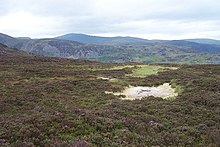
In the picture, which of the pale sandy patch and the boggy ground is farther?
the pale sandy patch

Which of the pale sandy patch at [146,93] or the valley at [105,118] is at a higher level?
the valley at [105,118]

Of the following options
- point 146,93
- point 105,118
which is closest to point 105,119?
point 105,118

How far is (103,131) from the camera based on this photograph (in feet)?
48.7

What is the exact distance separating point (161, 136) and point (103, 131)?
262 cm

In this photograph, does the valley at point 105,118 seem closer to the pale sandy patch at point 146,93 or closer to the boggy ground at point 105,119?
the boggy ground at point 105,119

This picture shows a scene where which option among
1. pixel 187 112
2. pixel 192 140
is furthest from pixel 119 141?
pixel 187 112

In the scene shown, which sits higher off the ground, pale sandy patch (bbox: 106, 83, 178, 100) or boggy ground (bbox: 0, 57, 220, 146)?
boggy ground (bbox: 0, 57, 220, 146)

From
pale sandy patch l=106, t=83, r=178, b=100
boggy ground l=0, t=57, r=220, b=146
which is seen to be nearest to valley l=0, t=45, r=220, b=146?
boggy ground l=0, t=57, r=220, b=146

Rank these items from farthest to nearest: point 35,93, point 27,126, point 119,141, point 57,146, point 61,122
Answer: point 35,93, point 61,122, point 27,126, point 119,141, point 57,146

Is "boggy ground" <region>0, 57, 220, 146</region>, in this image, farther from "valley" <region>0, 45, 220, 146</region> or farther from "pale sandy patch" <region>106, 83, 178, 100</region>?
"pale sandy patch" <region>106, 83, 178, 100</region>

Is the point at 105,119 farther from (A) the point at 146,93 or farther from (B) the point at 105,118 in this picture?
(A) the point at 146,93

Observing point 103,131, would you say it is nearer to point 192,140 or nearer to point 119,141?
point 119,141

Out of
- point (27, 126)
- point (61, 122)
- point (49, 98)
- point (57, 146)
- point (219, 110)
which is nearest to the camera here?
point (57, 146)

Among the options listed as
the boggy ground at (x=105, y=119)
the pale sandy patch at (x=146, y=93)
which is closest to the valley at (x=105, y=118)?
the boggy ground at (x=105, y=119)
